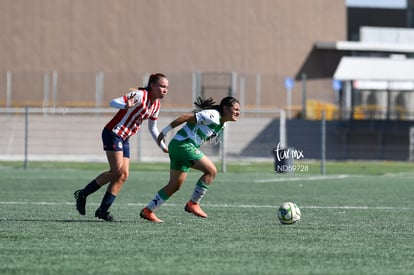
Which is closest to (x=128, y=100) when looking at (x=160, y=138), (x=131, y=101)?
(x=131, y=101)

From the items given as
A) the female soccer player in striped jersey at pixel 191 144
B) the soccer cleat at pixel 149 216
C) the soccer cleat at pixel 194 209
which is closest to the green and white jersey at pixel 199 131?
the female soccer player in striped jersey at pixel 191 144

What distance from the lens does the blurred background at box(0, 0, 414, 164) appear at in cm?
4059

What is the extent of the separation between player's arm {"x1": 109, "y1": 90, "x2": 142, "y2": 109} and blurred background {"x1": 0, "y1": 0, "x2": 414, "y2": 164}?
→ 81.4 ft

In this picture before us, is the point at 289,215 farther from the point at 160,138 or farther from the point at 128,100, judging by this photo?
the point at 128,100

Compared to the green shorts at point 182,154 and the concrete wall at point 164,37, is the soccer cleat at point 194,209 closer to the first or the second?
the green shorts at point 182,154

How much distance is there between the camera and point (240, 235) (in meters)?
10.8

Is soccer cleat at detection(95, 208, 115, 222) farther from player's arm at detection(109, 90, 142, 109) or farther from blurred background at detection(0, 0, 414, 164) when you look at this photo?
blurred background at detection(0, 0, 414, 164)

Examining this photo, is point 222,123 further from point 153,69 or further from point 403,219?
point 153,69

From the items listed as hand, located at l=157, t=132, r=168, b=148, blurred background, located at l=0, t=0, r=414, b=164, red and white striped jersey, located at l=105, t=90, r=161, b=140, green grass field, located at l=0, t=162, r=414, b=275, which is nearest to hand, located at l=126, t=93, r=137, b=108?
red and white striped jersey, located at l=105, t=90, r=161, b=140

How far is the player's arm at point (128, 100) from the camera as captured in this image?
12.3m

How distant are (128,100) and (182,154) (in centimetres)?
93

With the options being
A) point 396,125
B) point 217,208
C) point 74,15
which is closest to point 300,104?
point 396,125

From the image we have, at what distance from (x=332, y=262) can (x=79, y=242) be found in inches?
102

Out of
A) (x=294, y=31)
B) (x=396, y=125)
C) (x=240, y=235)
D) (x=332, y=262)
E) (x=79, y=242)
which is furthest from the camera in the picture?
(x=294, y=31)
